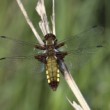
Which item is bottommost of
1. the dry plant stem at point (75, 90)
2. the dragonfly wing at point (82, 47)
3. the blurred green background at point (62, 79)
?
the dry plant stem at point (75, 90)

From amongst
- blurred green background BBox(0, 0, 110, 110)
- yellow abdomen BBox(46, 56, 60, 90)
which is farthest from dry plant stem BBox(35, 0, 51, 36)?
blurred green background BBox(0, 0, 110, 110)

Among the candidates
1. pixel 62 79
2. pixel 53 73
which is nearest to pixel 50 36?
pixel 53 73

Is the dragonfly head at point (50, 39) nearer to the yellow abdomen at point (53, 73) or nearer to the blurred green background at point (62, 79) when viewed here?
the yellow abdomen at point (53, 73)

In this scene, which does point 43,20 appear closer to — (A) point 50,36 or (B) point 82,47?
(A) point 50,36

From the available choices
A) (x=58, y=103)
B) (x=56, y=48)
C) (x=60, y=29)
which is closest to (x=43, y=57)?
(x=56, y=48)

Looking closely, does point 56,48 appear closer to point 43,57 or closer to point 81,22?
point 43,57

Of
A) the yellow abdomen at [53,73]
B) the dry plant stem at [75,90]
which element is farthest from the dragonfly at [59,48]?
the dry plant stem at [75,90]

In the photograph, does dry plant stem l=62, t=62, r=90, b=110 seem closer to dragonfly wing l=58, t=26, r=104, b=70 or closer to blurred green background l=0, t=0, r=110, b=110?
dragonfly wing l=58, t=26, r=104, b=70

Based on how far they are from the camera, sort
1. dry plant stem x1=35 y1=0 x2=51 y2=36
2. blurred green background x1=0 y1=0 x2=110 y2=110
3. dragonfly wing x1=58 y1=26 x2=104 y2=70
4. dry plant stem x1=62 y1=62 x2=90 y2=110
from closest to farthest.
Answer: dry plant stem x1=62 y1=62 x2=90 y2=110 → dry plant stem x1=35 y1=0 x2=51 y2=36 → dragonfly wing x1=58 y1=26 x2=104 y2=70 → blurred green background x1=0 y1=0 x2=110 y2=110
